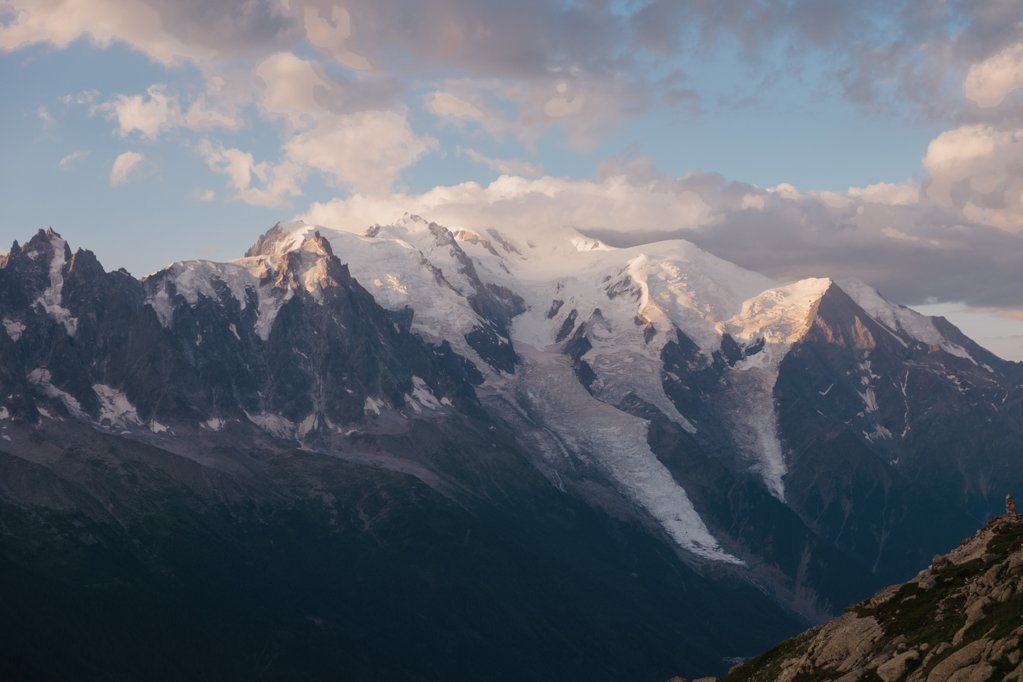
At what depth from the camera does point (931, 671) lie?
11662 cm

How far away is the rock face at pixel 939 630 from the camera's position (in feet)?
374

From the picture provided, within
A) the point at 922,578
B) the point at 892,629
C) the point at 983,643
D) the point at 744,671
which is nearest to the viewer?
the point at 983,643

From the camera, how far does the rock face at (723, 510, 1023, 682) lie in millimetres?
114000

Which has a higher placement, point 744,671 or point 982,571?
point 982,571

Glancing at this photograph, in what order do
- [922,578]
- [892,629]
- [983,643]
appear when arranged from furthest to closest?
[922,578] < [892,629] < [983,643]

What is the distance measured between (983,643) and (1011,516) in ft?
144

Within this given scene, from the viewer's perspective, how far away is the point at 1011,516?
155500mm

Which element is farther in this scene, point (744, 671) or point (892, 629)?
point (744, 671)

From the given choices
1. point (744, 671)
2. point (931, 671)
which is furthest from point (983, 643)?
point (744, 671)

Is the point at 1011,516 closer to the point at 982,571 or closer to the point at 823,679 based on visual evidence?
the point at 982,571

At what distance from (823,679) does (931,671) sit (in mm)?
22488

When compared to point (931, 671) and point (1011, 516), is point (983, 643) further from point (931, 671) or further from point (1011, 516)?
point (1011, 516)

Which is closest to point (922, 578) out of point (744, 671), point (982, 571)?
point (982, 571)

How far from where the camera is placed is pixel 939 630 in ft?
418
